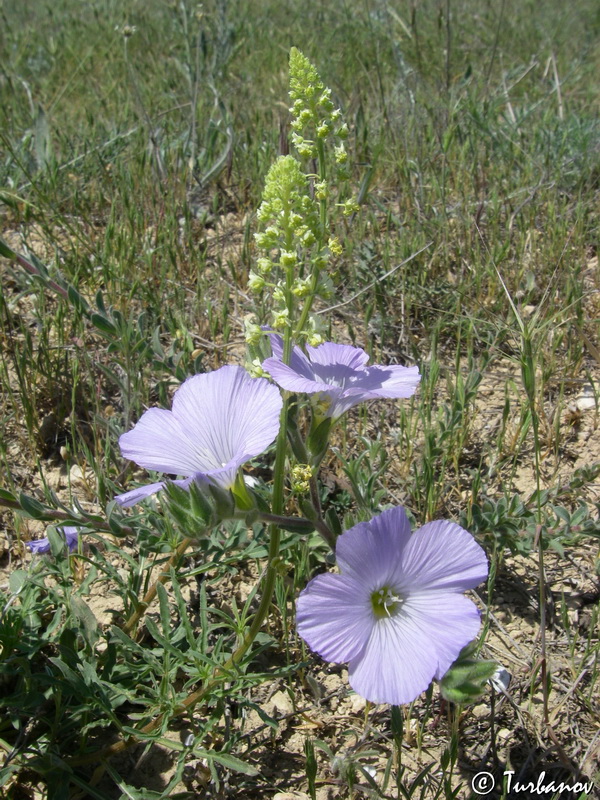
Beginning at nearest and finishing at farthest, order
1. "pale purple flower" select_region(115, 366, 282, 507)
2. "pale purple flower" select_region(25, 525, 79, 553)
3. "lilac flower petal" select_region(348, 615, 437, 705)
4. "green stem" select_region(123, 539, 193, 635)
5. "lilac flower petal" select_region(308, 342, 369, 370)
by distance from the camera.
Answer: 1. "lilac flower petal" select_region(348, 615, 437, 705)
2. "pale purple flower" select_region(115, 366, 282, 507)
3. "lilac flower petal" select_region(308, 342, 369, 370)
4. "green stem" select_region(123, 539, 193, 635)
5. "pale purple flower" select_region(25, 525, 79, 553)

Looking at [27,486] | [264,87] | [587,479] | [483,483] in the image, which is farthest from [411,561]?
[264,87]

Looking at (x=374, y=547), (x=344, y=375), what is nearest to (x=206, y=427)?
(x=344, y=375)

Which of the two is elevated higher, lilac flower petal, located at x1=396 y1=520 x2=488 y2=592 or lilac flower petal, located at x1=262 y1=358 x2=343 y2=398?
lilac flower petal, located at x1=262 y1=358 x2=343 y2=398

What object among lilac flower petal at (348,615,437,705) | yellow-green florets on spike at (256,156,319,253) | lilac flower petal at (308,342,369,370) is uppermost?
yellow-green florets on spike at (256,156,319,253)

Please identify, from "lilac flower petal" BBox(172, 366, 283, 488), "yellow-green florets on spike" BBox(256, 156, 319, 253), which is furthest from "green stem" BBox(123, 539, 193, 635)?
"yellow-green florets on spike" BBox(256, 156, 319, 253)

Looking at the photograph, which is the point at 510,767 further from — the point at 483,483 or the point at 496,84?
the point at 496,84

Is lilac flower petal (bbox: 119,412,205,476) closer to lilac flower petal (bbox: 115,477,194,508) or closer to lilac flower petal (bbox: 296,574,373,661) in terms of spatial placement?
lilac flower petal (bbox: 115,477,194,508)

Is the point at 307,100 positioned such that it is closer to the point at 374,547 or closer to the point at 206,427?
the point at 206,427

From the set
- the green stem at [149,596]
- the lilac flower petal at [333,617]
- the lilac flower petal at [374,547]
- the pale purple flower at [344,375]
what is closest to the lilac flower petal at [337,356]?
the pale purple flower at [344,375]
